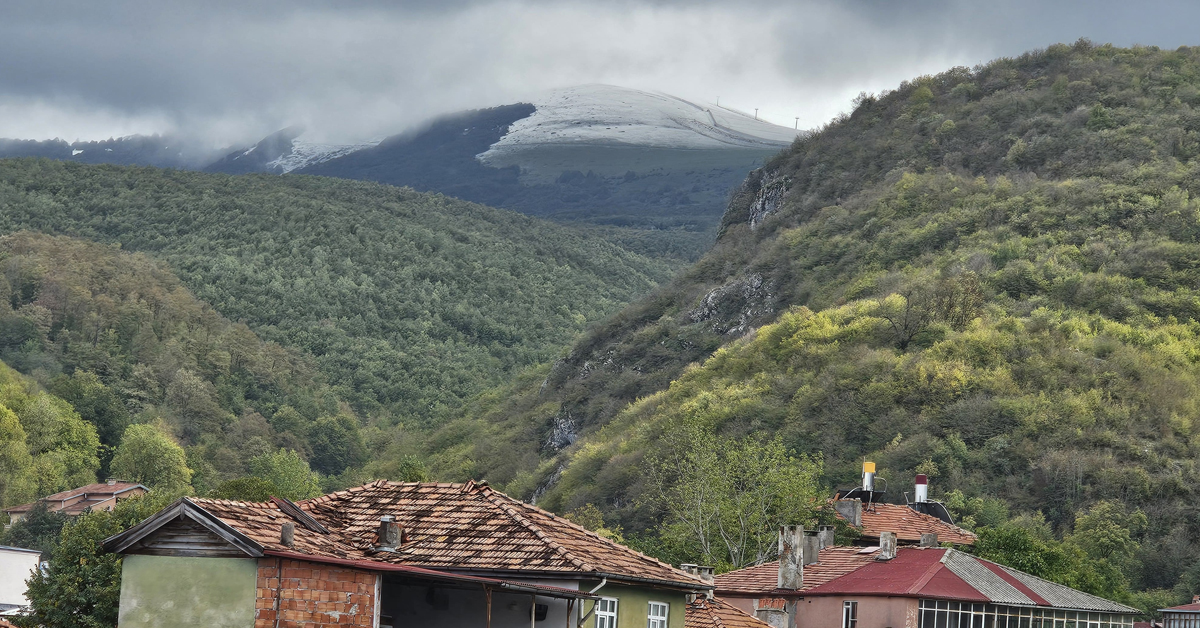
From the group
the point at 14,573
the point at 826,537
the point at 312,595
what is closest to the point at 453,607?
the point at 312,595

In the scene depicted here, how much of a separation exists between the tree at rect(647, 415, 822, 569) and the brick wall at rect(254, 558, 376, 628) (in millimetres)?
30123

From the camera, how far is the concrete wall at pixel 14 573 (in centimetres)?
5704

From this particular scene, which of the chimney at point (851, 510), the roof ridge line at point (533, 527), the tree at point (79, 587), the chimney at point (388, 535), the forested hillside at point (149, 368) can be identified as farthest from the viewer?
the forested hillside at point (149, 368)

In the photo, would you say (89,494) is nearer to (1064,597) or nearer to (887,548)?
(887,548)

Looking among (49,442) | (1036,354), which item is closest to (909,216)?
(1036,354)

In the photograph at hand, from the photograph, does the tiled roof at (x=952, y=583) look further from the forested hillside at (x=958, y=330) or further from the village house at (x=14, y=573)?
the village house at (x=14, y=573)

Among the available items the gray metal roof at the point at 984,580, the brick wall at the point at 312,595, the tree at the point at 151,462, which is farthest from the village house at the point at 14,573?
the tree at the point at 151,462

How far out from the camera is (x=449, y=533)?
2458 centimetres

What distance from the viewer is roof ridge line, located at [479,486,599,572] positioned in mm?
23234

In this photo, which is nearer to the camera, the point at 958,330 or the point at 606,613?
the point at 606,613

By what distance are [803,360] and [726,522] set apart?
24867mm

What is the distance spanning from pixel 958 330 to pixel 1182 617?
33894 mm

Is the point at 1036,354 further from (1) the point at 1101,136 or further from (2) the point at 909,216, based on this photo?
(1) the point at 1101,136

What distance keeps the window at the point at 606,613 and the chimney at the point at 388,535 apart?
3.20 meters
